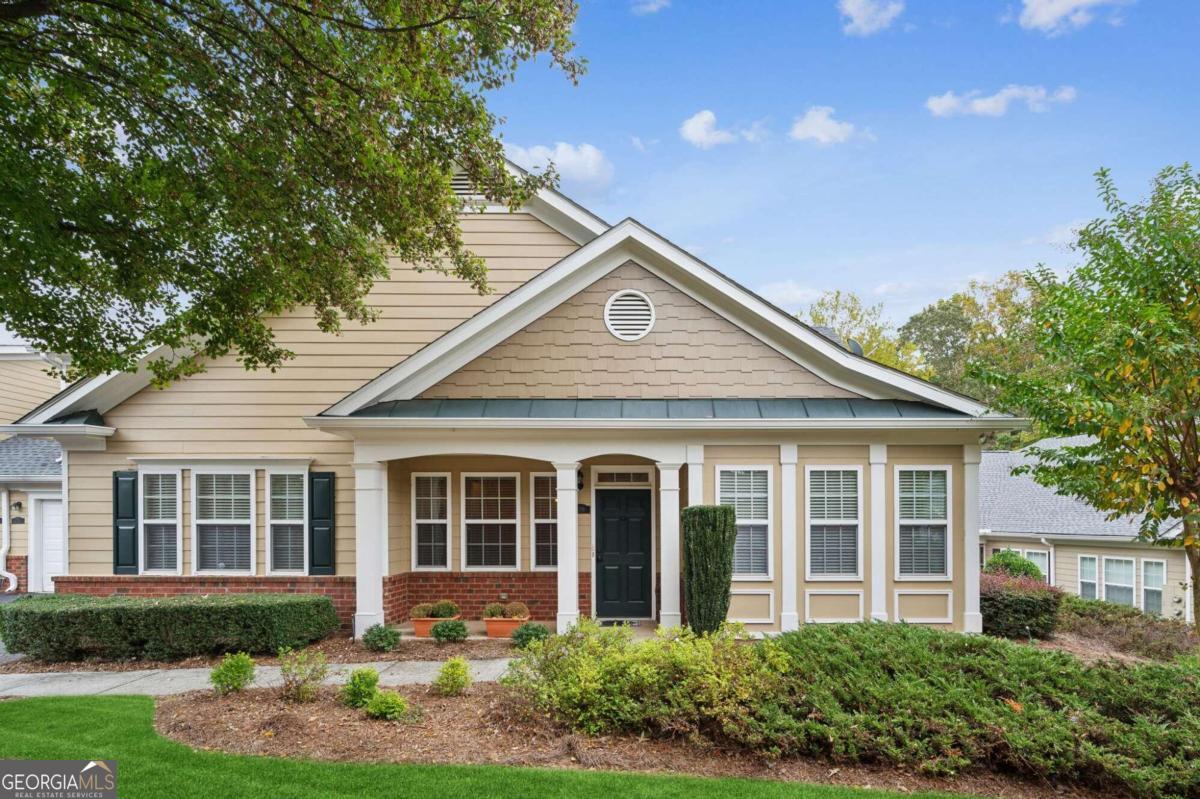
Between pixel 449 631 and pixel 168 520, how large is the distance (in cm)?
507

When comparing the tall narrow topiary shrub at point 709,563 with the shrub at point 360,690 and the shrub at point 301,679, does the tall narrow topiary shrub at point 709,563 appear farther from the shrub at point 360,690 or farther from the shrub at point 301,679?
the shrub at point 301,679

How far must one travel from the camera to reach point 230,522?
11297 millimetres

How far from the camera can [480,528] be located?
11.7m

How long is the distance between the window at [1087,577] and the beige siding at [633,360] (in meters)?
11.4

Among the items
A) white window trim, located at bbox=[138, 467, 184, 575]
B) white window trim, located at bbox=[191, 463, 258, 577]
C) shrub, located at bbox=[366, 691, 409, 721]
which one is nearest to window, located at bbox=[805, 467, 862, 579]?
shrub, located at bbox=[366, 691, 409, 721]

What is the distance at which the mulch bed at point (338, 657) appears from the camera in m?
9.27

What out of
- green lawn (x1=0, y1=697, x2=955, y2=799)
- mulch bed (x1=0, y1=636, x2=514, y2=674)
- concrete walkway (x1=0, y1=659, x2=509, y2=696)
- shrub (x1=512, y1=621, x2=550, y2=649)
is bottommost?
mulch bed (x1=0, y1=636, x2=514, y2=674)

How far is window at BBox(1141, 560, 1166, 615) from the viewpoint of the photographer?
1564cm

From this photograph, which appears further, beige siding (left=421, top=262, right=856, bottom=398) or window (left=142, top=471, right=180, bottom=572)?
window (left=142, top=471, right=180, bottom=572)

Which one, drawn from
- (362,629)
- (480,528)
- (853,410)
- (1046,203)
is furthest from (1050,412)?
(1046,203)

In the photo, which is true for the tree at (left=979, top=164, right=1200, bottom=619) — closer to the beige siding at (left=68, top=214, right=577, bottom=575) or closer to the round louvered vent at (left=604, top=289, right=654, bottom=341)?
the round louvered vent at (left=604, top=289, right=654, bottom=341)

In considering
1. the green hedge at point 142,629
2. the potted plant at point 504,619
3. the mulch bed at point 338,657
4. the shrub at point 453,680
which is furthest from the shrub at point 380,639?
the shrub at point 453,680

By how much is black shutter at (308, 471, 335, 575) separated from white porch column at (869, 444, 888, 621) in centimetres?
832

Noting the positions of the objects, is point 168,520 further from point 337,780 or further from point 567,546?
point 337,780
